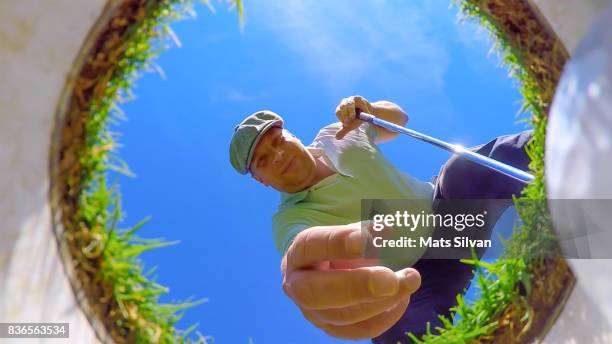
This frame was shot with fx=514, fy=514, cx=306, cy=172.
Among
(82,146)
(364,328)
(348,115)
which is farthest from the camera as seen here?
(348,115)

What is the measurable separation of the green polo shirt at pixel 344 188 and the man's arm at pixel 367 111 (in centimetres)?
3

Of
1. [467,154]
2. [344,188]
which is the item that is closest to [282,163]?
[344,188]

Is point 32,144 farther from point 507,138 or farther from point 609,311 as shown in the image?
point 507,138

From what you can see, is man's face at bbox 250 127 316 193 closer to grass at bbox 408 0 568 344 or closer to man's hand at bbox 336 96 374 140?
man's hand at bbox 336 96 374 140

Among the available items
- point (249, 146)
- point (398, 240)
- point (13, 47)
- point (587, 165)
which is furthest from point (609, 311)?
point (249, 146)

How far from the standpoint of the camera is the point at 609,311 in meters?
0.39

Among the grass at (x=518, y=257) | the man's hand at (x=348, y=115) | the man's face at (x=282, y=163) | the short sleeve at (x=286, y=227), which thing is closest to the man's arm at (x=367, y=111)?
the man's hand at (x=348, y=115)

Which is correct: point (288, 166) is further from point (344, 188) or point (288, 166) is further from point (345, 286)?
point (345, 286)

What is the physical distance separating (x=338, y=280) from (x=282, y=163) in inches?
17.4

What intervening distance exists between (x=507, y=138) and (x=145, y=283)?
0.76 metres

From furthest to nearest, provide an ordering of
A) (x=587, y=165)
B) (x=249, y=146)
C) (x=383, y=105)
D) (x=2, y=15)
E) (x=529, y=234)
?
1. (x=383, y=105)
2. (x=249, y=146)
3. (x=529, y=234)
4. (x=2, y=15)
5. (x=587, y=165)

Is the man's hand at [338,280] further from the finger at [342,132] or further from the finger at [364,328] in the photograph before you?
the finger at [342,132]

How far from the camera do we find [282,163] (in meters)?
1.07

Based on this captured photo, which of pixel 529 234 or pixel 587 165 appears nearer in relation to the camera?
pixel 587 165
